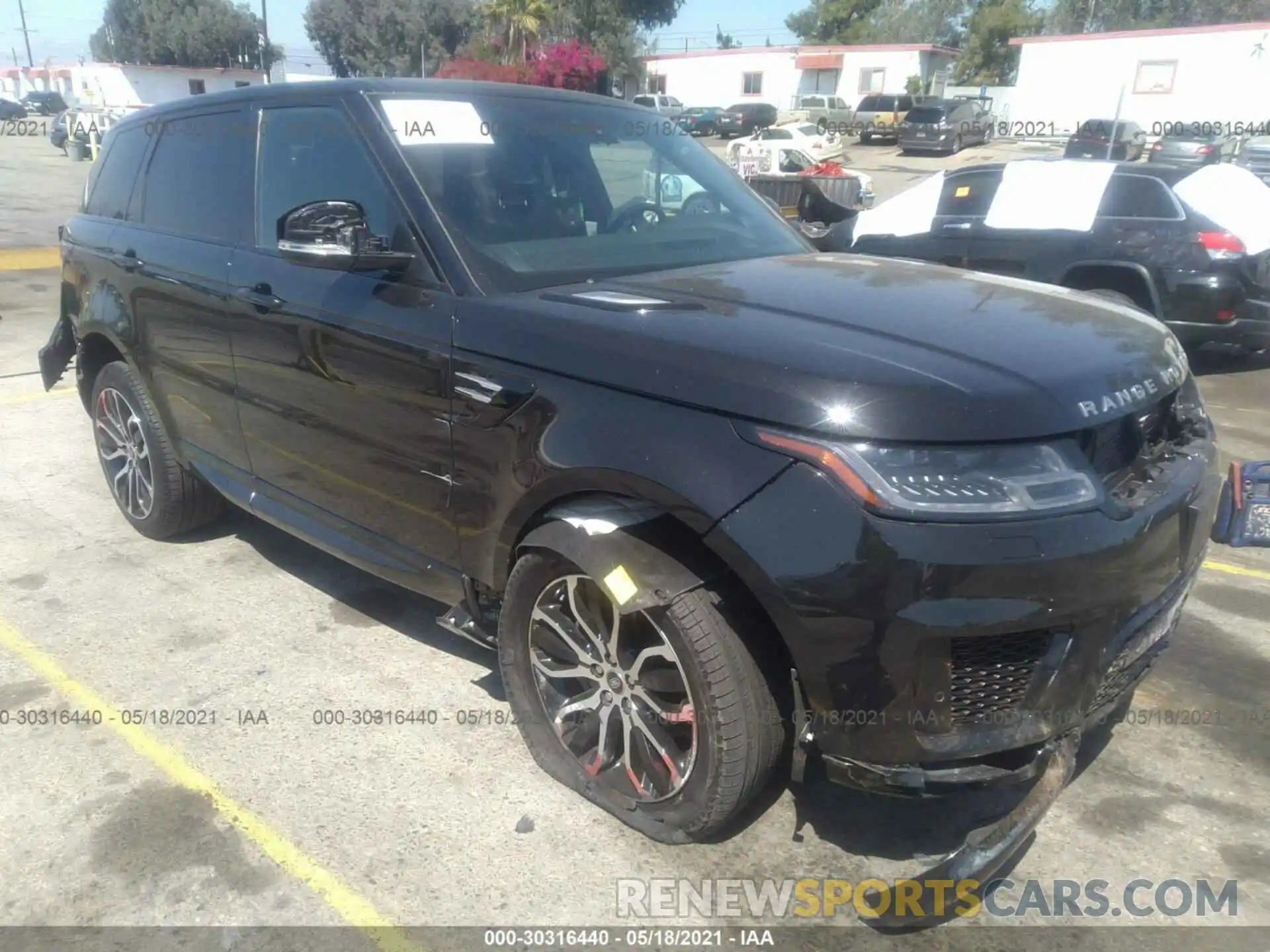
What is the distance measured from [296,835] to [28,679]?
1454 mm

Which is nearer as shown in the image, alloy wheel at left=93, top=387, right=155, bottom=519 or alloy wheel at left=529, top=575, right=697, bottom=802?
alloy wheel at left=529, top=575, right=697, bottom=802

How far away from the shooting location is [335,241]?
295 cm

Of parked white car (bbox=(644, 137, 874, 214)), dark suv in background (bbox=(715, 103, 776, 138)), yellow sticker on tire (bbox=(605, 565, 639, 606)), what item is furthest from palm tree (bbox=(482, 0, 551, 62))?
yellow sticker on tire (bbox=(605, 565, 639, 606))

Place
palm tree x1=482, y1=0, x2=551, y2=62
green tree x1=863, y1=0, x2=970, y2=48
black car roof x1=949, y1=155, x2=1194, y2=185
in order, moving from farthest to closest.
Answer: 1. green tree x1=863, y1=0, x2=970, y2=48
2. palm tree x1=482, y1=0, x2=551, y2=62
3. black car roof x1=949, y1=155, x2=1194, y2=185

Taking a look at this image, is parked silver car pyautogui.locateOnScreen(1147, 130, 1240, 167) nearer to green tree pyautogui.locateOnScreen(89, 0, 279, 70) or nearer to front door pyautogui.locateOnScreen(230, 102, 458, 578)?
front door pyautogui.locateOnScreen(230, 102, 458, 578)

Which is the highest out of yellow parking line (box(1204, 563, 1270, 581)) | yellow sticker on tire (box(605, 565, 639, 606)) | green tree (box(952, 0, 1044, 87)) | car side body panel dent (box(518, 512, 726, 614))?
green tree (box(952, 0, 1044, 87))

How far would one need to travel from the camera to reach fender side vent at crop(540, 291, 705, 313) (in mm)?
A: 2643

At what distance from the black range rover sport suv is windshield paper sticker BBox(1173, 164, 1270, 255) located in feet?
18.7

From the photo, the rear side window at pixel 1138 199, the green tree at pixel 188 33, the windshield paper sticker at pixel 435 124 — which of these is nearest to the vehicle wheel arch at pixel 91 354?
the windshield paper sticker at pixel 435 124

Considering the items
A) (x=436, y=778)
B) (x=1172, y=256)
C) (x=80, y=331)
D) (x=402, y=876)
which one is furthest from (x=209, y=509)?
(x=1172, y=256)

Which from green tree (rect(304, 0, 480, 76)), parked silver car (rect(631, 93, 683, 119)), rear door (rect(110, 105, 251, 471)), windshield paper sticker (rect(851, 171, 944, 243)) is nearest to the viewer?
rear door (rect(110, 105, 251, 471))

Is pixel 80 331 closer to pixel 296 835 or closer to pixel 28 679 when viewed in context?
pixel 28 679

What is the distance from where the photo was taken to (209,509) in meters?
4.73

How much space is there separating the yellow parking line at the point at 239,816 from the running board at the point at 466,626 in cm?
74
